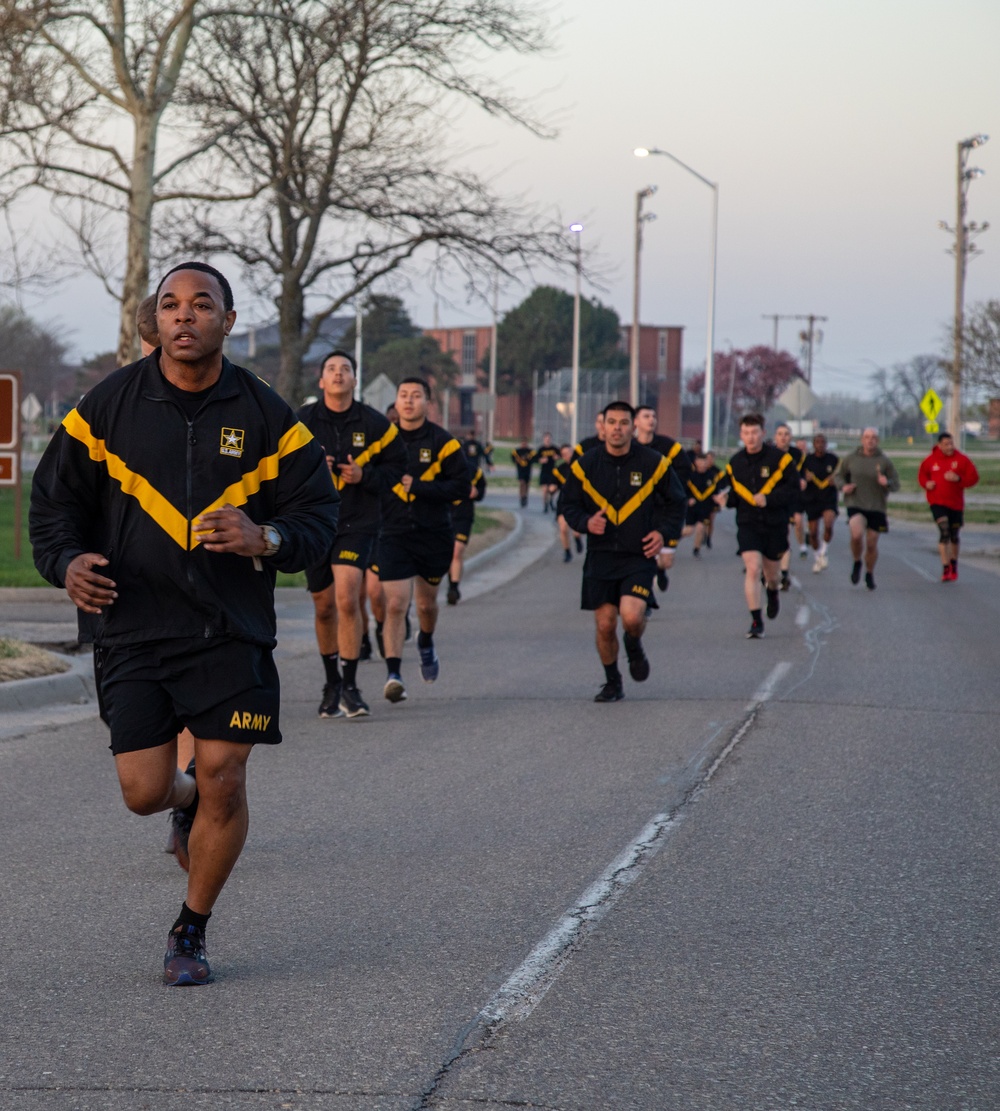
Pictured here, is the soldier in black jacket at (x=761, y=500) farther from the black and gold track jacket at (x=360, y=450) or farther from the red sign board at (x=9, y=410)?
the red sign board at (x=9, y=410)

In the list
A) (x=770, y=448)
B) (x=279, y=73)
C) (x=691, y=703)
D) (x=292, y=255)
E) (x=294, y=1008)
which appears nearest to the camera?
(x=294, y=1008)

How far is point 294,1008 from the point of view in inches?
174

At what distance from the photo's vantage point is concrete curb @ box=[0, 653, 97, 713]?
9.98 metres

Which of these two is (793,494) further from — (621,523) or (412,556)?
(412,556)

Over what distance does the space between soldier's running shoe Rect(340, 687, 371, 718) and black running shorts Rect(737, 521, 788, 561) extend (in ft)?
20.9

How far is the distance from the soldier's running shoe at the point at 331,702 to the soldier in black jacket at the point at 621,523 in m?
1.76

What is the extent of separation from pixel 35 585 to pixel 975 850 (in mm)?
12150

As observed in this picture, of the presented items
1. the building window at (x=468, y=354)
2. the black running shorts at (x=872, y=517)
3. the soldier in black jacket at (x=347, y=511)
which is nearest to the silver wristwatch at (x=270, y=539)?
the soldier in black jacket at (x=347, y=511)

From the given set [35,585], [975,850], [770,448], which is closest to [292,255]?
[35,585]

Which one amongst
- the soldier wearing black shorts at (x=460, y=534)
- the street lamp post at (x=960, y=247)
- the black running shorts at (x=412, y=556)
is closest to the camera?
the black running shorts at (x=412, y=556)

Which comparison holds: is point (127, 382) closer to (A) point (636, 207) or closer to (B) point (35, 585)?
(B) point (35, 585)

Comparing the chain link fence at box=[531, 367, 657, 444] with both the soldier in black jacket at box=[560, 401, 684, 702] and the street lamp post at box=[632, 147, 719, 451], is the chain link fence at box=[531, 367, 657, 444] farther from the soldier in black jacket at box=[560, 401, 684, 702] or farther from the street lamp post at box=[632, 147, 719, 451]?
the soldier in black jacket at box=[560, 401, 684, 702]

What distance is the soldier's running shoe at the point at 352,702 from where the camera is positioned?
9727 mm

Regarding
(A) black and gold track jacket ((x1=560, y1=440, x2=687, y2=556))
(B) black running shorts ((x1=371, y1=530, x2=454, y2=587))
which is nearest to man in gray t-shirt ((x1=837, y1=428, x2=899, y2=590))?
(A) black and gold track jacket ((x1=560, y1=440, x2=687, y2=556))
